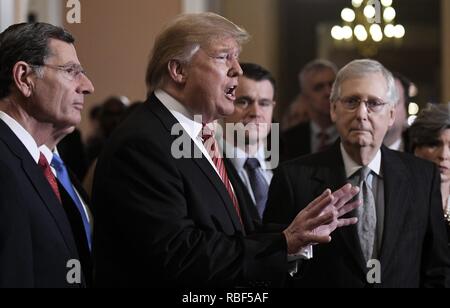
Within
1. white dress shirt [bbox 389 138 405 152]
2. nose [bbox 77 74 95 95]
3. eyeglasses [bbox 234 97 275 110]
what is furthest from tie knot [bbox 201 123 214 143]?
white dress shirt [bbox 389 138 405 152]

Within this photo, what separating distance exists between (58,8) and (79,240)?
250 inches

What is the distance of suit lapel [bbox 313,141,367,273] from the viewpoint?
2.97 m

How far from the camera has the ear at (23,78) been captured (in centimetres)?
263

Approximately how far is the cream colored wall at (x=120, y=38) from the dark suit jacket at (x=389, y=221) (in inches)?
166

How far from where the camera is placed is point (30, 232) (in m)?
2.33

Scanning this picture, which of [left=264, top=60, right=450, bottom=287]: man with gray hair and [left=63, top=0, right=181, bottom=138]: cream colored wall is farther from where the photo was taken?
[left=63, top=0, right=181, bottom=138]: cream colored wall

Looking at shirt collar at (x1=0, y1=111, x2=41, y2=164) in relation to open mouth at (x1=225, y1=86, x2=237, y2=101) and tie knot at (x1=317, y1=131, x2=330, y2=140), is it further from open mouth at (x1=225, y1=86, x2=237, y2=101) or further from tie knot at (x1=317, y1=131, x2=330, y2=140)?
tie knot at (x1=317, y1=131, x2=330, y2=140)

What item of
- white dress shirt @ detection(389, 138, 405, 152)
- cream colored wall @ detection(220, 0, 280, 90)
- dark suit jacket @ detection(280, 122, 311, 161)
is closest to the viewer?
white dress shirt @ detection(389, 138, 405, 152)

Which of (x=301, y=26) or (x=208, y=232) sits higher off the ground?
(x=301, y=26)

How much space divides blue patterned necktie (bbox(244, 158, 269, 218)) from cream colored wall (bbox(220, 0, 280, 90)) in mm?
7212

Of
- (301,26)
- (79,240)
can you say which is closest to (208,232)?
(79,240)

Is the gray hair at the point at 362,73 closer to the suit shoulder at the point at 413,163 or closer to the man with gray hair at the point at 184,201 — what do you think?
the suit shoulder at the point at 413,163

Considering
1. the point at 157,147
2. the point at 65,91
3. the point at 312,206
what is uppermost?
the point at 65,91

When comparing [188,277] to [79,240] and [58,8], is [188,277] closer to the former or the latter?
[79,240]
